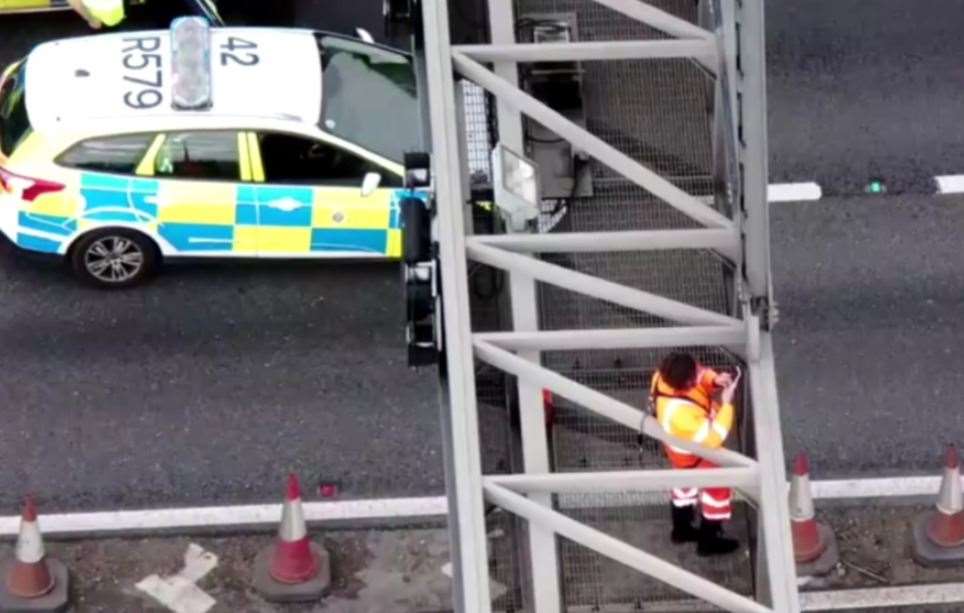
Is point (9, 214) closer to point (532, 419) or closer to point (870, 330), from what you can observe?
point (870, 330)

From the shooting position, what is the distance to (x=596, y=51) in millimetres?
10281

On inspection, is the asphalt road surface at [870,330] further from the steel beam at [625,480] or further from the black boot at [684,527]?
the steel beam at [625,480]

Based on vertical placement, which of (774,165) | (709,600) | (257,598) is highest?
(774,165)

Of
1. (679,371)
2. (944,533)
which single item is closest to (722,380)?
(679,371)

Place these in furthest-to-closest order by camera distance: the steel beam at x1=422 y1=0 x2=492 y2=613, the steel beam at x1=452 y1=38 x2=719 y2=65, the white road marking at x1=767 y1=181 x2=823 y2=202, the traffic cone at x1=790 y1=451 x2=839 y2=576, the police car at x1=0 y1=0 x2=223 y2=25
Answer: the police car at x1=0 y1=0 x2=223 y2=25 < the white road marking at x1=767 y1=181 x2=823 y2=202 < the traffic cone at x1=790 y1=451 x2=839 y2=576 < the steel beam at x1=452 y1=38 x2=719 y2=65 < the steel beam at x1=422 y1=0 x2=492 y2=613

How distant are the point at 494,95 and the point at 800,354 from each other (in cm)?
512

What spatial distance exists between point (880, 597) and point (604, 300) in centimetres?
420

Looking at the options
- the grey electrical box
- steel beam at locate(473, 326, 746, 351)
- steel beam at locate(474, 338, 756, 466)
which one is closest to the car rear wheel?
the grey electrical box

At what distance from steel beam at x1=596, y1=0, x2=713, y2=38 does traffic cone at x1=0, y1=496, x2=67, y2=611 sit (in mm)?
4904

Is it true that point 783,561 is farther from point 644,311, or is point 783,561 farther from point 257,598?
point 257,598

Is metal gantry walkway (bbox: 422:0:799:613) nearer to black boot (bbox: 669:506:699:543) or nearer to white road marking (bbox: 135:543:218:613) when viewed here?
black boot (bbox: 669:506:699:543)

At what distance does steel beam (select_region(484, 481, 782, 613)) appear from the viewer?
8.98 m

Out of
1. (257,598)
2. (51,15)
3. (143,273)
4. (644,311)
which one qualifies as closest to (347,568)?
(257,598)

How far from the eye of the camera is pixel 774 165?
16016 mm
